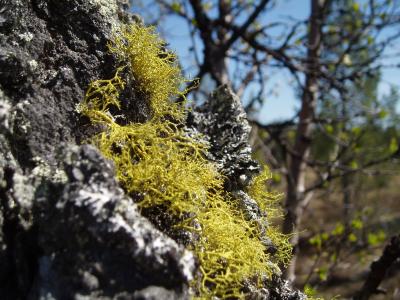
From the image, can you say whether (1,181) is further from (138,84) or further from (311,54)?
(311,54)

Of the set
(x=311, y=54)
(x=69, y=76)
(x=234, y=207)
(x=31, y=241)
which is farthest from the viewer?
(x=311, y=54)

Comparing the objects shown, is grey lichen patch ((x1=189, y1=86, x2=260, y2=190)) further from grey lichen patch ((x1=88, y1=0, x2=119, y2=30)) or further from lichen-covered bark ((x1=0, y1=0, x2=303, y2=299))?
grey lichen patch ((x1=88, y1=0, x2=119, y2=30))

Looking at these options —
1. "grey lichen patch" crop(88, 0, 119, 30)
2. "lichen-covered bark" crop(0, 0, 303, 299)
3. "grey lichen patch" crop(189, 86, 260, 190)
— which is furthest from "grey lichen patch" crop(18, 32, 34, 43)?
"grey lichen patch" crop(189, 86, 260, 190)

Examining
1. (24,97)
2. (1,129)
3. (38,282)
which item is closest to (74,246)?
(38,282)

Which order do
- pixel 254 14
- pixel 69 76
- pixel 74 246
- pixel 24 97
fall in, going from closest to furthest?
pixel 74 246, pixel 24 97, pixel 69 76, pixel 254 14

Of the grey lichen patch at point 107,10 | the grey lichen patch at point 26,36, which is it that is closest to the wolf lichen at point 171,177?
the grey lichen patch at point 107,10

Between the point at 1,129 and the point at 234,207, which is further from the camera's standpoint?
the point at 234,207

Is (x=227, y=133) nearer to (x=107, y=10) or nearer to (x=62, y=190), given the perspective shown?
(x=107, y=10)

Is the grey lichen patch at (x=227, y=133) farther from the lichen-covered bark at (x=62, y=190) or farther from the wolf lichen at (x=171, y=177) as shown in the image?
the lichen-covered bark at (x=62, y=190)

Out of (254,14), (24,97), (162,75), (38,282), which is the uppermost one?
(254,14)

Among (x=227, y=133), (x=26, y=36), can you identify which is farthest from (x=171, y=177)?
(x=26, y=36)
